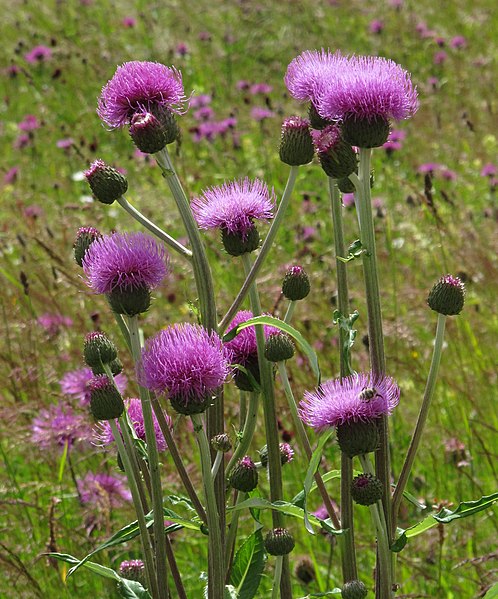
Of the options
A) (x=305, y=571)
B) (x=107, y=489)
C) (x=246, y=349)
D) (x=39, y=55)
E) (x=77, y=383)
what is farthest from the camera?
(x=39, y=55)

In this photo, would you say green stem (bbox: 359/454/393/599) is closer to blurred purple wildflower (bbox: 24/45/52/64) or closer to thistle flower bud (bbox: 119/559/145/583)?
thistle flower bud (bbox: 119/559/145/583)

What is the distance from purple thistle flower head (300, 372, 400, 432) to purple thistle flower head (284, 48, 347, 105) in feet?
1.82

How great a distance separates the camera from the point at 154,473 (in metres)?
1.62

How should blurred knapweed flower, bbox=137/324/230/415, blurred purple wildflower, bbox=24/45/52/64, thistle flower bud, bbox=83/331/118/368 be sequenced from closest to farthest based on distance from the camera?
blurred knapweed flower, bbox=137/324/230/415, thistle flower bud, bbox=83/331/118/368, blurred purple wildflower, bbox=24/45/52/64

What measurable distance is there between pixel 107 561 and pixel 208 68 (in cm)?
580

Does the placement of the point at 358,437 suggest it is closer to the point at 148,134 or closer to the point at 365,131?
the point at 365,131

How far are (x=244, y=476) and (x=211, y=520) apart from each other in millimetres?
159

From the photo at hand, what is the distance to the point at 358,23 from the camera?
8703 mm

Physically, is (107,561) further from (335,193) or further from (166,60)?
(166,60)

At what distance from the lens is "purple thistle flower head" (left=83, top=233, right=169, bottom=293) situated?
5.37 ft

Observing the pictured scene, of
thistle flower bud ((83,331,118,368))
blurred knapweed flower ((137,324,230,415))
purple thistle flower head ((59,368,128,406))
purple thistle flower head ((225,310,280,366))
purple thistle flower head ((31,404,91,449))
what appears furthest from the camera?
purple thistle flower head ((59,368,128,406))

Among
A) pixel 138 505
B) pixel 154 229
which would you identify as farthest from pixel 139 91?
pixel 138 505

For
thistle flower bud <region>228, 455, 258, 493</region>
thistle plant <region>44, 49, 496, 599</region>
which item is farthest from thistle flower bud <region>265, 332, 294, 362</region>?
thistle flower bud <region>228, 455, 258, 493</region>

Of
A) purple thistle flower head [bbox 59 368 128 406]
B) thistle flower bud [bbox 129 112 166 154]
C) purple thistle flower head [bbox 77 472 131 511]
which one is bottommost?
thistle flower bud [bbox 129 112 166 154]
